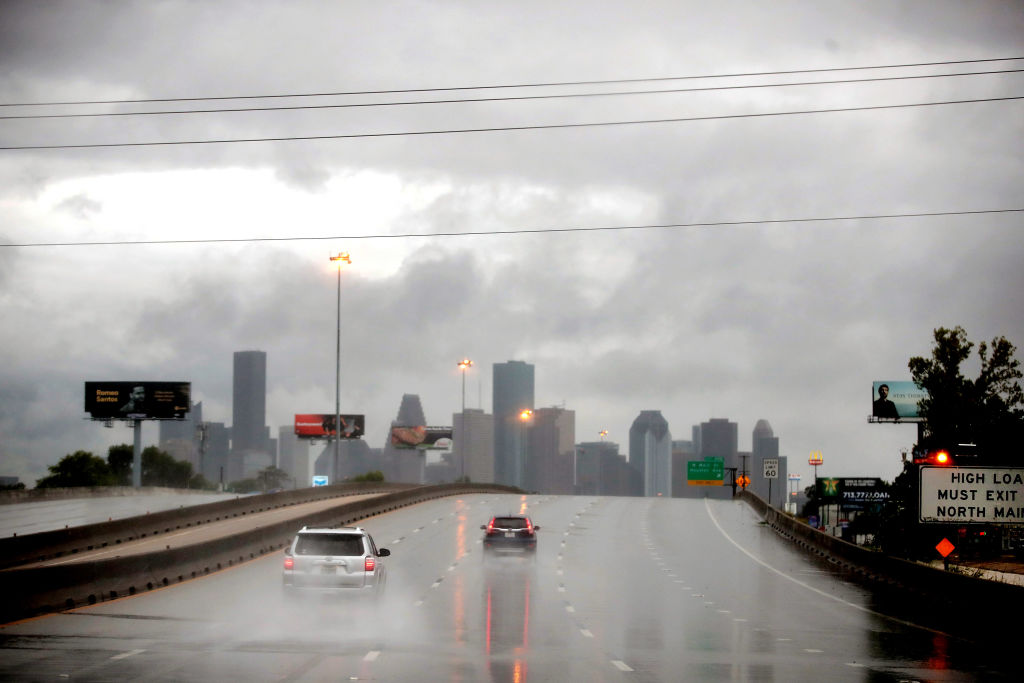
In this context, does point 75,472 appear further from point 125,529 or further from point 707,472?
point 125,529

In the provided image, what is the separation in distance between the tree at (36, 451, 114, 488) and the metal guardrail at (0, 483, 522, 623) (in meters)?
126

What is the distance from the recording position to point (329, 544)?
25.2m

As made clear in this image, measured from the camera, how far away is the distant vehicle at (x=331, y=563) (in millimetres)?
24656

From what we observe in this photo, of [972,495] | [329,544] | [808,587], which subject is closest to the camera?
[329,544]

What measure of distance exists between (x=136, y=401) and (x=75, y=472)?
57164mm

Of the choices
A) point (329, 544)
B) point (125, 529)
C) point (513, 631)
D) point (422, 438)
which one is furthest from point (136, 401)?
point (513, 631)

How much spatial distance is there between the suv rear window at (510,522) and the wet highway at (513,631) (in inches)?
53.1

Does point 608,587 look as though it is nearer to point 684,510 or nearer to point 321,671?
point 321,671

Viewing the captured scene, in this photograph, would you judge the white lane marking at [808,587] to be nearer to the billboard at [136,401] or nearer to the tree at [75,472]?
the billboard at [136,401]

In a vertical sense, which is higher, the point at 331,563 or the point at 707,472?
the point at 331,563

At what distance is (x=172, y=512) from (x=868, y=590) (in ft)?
103

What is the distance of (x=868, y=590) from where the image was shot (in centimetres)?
3706

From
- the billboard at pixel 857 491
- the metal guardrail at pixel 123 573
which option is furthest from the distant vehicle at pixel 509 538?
the billboard at pixel 857 491

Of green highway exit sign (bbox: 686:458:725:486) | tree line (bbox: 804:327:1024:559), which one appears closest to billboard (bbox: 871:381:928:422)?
green highway exit sign (bbox: 686:458:725:486)
